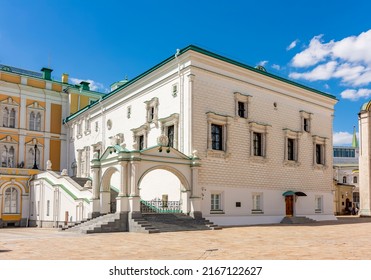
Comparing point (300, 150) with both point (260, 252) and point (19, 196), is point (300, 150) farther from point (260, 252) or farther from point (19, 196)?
point (19, 196)

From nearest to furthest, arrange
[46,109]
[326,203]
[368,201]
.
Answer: [326,203]
[46,109]
[368,201]

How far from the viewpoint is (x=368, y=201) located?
145 ft

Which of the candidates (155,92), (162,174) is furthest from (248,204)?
(155,92)

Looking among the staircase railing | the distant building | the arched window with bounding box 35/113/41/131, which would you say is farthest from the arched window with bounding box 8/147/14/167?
the distant building

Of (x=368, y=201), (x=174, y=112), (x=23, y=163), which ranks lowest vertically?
(x=368, y=201)

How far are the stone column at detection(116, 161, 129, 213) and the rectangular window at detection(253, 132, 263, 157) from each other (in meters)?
10.9

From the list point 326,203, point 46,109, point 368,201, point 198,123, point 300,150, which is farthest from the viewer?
point 368,201

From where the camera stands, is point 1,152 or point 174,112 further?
point 1,152

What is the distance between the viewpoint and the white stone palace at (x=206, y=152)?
24.2 m

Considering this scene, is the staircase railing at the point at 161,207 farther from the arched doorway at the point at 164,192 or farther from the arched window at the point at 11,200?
the arched window at the point at 11,200

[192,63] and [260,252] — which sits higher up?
[192,63]

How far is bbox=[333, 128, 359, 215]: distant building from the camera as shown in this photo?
5806cm

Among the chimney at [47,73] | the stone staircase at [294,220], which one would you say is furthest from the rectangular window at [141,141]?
the chimney at [47,73]
